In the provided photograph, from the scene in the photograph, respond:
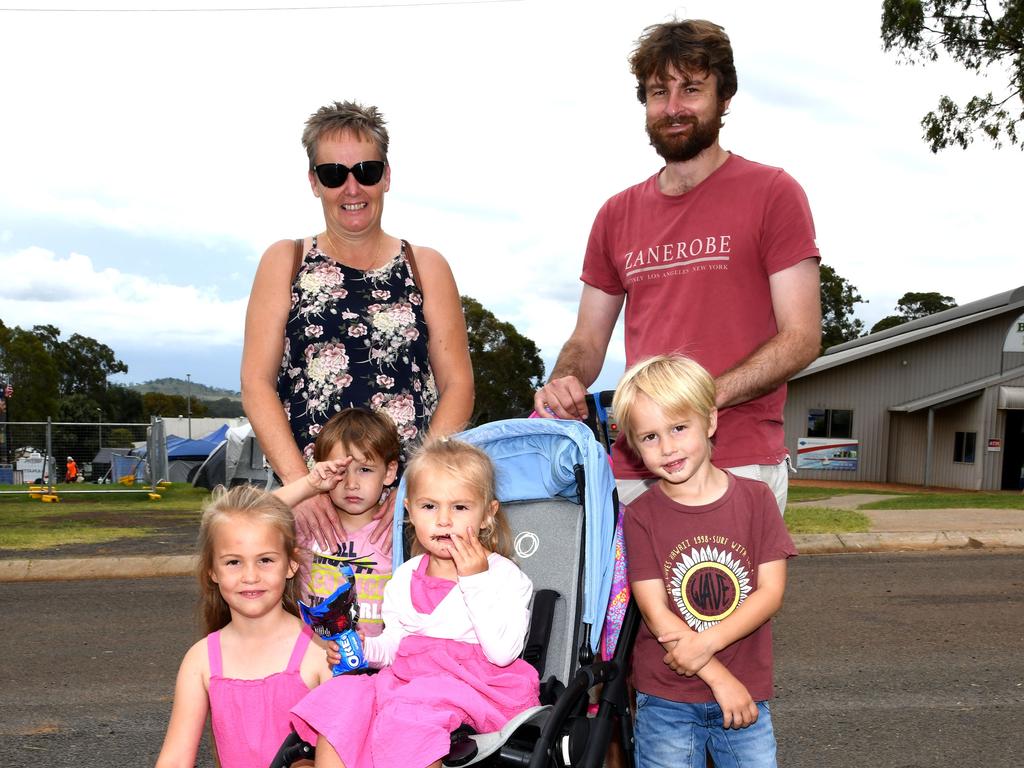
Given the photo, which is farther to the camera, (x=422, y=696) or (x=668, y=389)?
(x=668, y=389)

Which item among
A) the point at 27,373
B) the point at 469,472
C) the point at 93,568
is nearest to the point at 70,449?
the point at 93,568

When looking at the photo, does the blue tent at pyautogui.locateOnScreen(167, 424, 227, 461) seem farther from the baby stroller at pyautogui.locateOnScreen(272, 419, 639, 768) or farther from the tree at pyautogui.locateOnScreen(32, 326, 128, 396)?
the tree at pyautogui.locateOnScreen(32, 326, 128, 396)

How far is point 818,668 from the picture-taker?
19.5ft

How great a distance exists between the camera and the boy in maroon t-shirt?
2928 mm

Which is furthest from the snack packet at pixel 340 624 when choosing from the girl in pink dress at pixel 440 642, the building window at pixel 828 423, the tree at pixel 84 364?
the tree at pixel 84 364

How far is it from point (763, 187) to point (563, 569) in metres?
1.46

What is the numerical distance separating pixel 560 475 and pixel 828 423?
31370mm

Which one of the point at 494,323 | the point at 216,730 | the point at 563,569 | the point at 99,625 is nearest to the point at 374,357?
the point at 563,569

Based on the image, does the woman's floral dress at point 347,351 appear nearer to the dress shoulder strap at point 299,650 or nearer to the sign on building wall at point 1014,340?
the dress shoulder strap at point 299,650

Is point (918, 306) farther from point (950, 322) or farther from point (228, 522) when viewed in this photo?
point (228, 522)

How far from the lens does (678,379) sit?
115 inches

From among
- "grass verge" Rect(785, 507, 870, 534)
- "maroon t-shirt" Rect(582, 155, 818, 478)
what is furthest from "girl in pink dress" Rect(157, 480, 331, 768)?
"grass verge" Rect(785, 507, 870, 534)

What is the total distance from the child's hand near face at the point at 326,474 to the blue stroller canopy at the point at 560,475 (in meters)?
0.20

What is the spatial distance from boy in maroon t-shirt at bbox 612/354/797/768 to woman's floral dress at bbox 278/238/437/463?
2.96 ft
